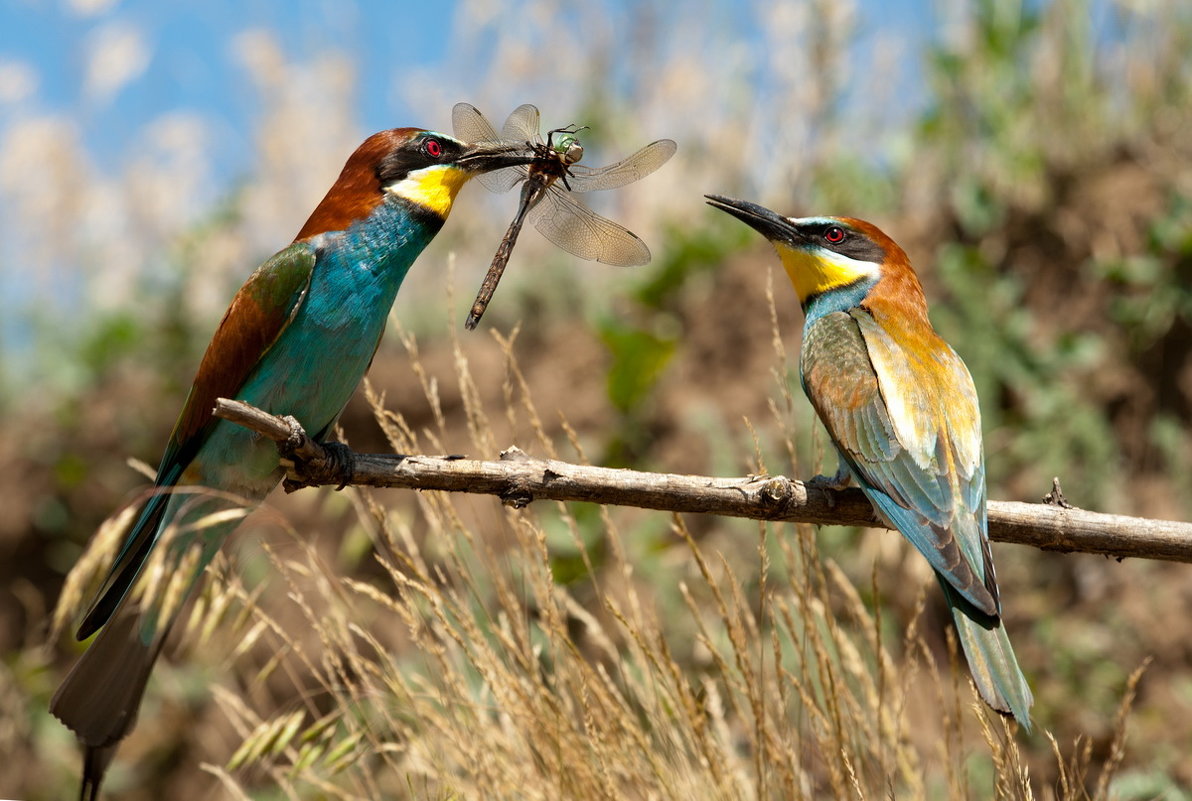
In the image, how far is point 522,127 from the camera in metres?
2.66

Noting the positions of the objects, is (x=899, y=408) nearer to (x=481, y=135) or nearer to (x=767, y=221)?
(x=767, y=221)

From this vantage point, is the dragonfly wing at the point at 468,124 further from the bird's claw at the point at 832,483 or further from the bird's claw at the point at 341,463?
the bird's claw at the point at 832,483

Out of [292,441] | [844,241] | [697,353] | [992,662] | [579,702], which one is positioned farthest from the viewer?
[697,353]

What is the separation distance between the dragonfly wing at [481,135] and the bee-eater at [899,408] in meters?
0.50

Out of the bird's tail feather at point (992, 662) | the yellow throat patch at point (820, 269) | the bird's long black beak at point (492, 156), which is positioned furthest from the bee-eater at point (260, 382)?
the bird's tail feather at point (992, 662)

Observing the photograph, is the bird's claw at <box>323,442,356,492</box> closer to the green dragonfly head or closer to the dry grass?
the dry grass

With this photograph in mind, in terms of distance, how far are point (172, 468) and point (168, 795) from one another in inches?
112

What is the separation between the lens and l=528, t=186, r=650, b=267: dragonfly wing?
2.56 meters

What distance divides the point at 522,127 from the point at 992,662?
1.49 metres

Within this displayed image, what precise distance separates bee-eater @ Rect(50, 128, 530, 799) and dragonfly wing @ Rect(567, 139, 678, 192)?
0.30 m

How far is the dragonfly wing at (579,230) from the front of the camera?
256 centimetres

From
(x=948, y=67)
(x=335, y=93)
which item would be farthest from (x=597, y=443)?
(x=335, y=93)

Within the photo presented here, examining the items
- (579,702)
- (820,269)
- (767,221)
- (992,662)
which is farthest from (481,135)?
(992,662)

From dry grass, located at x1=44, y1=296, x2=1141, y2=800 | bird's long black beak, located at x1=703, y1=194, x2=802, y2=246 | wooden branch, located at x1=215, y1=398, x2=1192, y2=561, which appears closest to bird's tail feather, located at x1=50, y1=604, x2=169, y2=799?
dry grass, located at x1=44, y1=296, x2=1141, y2=800
